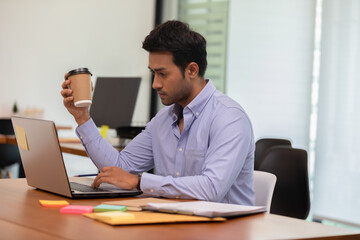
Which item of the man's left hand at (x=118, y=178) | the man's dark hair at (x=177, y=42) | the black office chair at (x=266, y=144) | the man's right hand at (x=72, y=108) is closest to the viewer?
the man's left hand at (x=118, y=178)

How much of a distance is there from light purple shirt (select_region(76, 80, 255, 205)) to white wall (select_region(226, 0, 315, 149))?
312cm

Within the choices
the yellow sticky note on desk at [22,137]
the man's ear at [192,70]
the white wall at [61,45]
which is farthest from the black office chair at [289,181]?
the white wall at [61,45]

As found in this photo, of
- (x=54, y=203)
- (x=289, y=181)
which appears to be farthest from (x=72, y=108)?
A: (x=289, y=181)

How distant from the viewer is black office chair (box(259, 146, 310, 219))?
9.71ft

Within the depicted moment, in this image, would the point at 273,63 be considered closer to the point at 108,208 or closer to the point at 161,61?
the point at 161,61


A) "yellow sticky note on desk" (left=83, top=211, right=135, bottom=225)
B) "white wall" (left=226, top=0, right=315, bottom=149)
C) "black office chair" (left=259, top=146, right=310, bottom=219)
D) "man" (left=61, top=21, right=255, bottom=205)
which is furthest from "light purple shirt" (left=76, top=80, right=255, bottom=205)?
"white wall" (left=226, top=0, right=315, bottom=149)

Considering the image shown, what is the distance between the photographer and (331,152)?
4789 mm

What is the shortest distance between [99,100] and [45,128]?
2.18 metres

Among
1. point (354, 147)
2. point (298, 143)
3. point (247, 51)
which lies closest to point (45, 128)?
point (354, 147)

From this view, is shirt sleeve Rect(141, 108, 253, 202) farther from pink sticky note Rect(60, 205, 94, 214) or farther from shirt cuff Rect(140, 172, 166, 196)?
pink sticky note Rect(60, 205, 94, 214)

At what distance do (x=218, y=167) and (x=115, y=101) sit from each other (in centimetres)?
208

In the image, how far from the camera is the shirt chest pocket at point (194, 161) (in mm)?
1993

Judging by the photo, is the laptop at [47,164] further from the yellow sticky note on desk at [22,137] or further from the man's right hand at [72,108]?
the man's right hand at [72,108]

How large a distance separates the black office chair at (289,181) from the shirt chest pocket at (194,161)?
102cm
